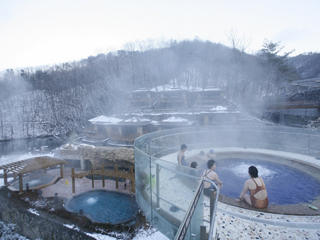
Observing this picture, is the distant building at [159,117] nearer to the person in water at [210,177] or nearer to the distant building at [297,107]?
the distant building at [297,107]

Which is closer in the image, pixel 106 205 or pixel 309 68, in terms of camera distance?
pixel 106 205

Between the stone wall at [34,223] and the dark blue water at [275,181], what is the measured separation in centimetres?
679

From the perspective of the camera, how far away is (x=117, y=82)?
41.2 m

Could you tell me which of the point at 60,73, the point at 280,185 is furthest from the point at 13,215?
the point at 60,73

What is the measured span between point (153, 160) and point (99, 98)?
37558 mm

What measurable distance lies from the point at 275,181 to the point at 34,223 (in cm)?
1276

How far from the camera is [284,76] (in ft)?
96.5

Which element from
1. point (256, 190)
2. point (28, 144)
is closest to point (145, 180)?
point (256, 190)

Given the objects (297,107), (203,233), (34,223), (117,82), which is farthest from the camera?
(117,82)

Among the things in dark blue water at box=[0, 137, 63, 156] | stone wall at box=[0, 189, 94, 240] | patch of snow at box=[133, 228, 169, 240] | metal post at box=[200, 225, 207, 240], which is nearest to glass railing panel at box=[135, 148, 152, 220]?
metal post at box=[200, 225, 207, 240]

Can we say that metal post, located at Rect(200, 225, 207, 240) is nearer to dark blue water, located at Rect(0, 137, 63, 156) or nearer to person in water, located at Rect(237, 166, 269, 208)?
person in water, located at Rect(237, 166, 269, 208)

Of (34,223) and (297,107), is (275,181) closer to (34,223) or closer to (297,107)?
(34,223)

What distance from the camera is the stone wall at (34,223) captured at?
9.16 metres

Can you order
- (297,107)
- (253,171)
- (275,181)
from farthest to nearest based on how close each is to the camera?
(297,107), (275,181), (253,171)
